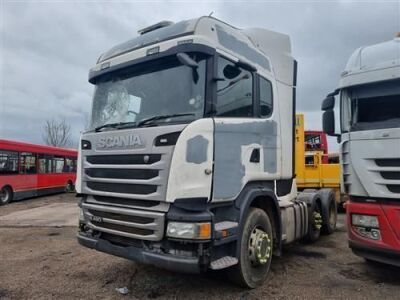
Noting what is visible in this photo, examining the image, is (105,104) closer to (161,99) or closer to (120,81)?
(120,81)

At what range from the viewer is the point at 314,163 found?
11.8 metres

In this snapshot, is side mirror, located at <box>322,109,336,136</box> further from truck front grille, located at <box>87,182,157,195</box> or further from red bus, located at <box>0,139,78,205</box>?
red bus, located at <box>0,139,78,205</box>

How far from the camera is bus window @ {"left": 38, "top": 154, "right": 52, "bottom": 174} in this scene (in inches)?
771

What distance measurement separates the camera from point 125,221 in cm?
441

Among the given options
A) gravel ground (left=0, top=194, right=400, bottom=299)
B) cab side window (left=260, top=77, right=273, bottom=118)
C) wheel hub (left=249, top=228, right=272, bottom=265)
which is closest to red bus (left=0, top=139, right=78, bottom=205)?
gravel ground (left=0, top=194, right=400, bottom=299)

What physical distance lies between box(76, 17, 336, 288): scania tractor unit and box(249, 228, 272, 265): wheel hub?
1cm

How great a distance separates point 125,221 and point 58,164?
1881 cm

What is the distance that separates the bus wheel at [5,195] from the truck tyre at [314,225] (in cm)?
1439

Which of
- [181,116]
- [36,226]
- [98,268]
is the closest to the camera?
[181,116]

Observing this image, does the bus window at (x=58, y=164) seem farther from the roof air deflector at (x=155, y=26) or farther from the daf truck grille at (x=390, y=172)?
the daf truck grille at (x=390, y=172)

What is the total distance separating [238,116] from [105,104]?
1.85 m

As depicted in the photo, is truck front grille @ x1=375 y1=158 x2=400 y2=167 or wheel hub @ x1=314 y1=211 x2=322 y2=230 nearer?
truck front grille @ x1=375 y1=158 x2=400 y2=167

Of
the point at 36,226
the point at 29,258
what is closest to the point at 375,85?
the point at 29,258

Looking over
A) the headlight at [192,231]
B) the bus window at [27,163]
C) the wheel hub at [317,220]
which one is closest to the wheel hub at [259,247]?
the headlight at [192,231]
